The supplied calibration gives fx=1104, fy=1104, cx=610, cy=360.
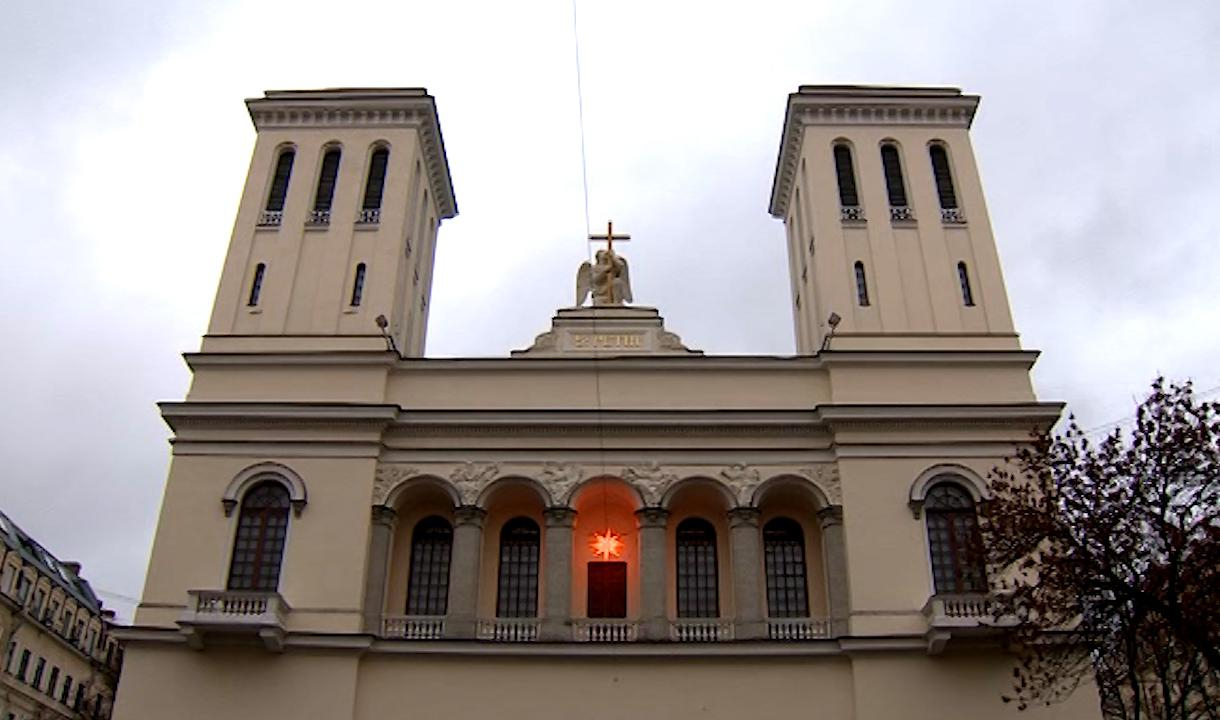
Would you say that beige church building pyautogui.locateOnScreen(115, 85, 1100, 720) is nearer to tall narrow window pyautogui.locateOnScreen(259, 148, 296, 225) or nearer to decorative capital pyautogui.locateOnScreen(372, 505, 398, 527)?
tall narrow window pyautogui.locateOnScreen(259, 148, 296, 225)

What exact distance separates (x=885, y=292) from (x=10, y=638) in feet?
132

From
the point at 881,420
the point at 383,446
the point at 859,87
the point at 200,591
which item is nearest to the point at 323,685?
the point at 200,591

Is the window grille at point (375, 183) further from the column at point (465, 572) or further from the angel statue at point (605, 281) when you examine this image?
the column at point (465, 572)

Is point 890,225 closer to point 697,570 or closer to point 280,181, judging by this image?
point 697,570

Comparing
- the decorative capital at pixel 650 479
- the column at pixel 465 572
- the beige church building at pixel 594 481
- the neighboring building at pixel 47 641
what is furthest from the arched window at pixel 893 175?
Result: the neighboring building at pixel 47 641

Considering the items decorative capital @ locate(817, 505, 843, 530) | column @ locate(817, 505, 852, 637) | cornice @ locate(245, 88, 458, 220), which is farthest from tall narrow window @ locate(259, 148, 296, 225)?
column @ locate(817, 505, 852, 637)

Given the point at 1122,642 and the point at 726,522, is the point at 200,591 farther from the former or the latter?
the point at 1122,642

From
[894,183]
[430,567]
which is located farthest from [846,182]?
[430,567]

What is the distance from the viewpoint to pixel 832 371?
29250 millimetres

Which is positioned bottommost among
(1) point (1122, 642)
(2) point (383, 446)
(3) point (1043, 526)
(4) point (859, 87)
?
(1) point (1122, 642)

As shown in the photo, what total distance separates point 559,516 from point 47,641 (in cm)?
3604

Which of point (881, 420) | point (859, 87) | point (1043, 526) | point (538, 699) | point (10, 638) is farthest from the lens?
point (10, 638)

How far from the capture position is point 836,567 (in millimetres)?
26656

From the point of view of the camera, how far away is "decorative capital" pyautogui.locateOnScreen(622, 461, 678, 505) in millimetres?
27875
